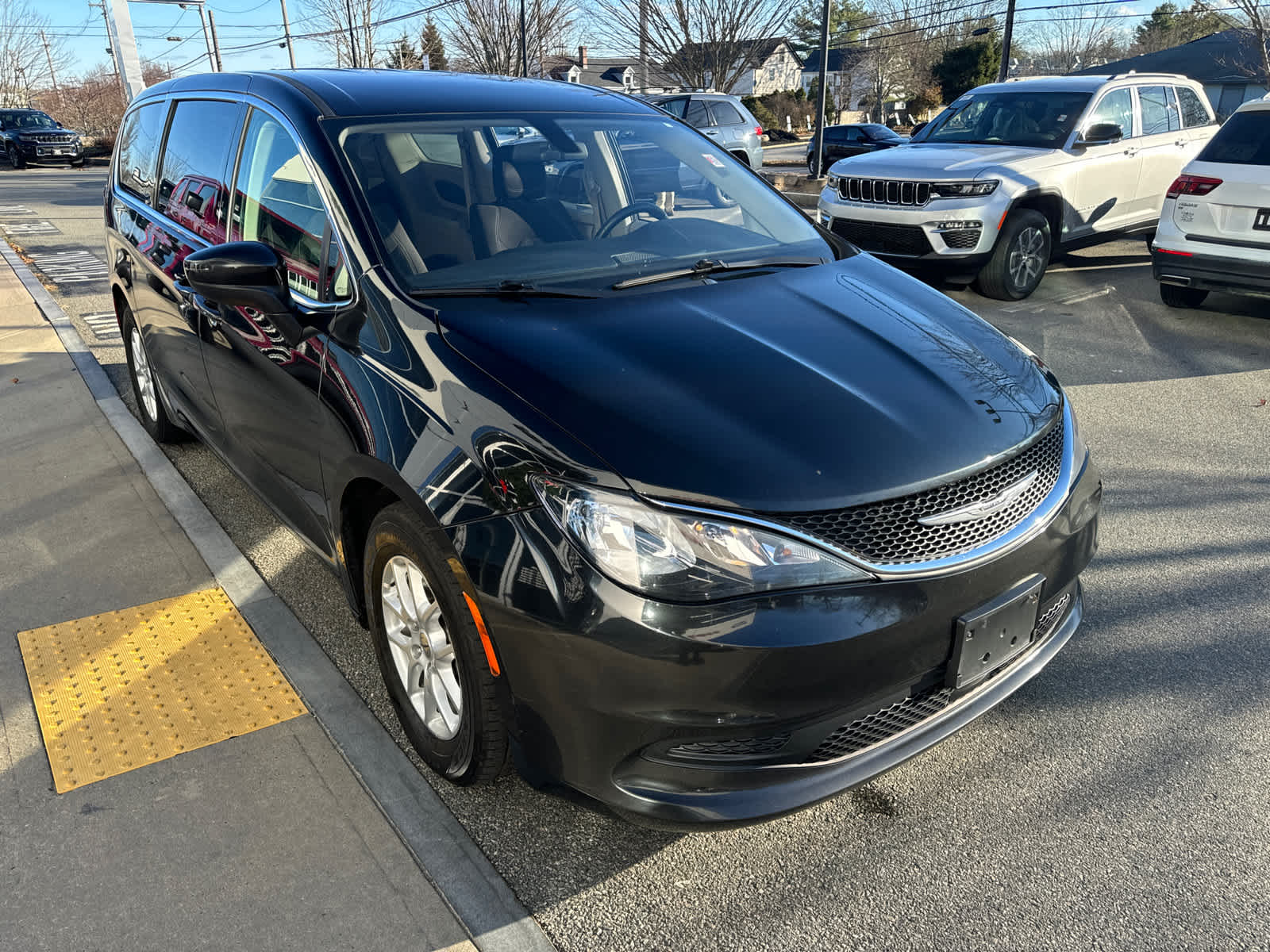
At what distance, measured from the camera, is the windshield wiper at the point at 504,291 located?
267 cm

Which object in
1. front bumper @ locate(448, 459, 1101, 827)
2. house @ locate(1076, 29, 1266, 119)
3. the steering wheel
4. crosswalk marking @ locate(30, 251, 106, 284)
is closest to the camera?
front bumper @ locate(448, 459, 1101, 827)

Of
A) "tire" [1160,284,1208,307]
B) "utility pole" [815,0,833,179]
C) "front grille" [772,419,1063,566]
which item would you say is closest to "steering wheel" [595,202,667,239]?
"front grille" [772,419,1063,566]

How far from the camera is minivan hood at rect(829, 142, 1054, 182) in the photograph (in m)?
7.91

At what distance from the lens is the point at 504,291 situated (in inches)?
108

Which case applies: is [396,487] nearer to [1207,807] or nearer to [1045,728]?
[1045,728]

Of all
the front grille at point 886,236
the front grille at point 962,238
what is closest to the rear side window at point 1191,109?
the front grille at point 962,238

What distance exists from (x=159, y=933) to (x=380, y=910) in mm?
486

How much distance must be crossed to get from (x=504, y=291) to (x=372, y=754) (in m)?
1.39

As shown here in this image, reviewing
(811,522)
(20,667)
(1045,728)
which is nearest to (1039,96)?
(1045,728)

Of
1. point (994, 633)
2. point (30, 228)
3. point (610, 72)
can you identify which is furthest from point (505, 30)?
point (994, 633)

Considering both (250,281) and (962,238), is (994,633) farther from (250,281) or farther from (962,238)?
(962,238)

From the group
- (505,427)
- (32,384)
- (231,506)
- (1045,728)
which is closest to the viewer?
(505,427)

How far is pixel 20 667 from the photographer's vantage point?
128 inches

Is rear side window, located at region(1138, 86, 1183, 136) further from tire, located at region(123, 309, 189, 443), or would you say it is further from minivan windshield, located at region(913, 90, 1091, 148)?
tire, located at region(123, 309, 189, 443)
